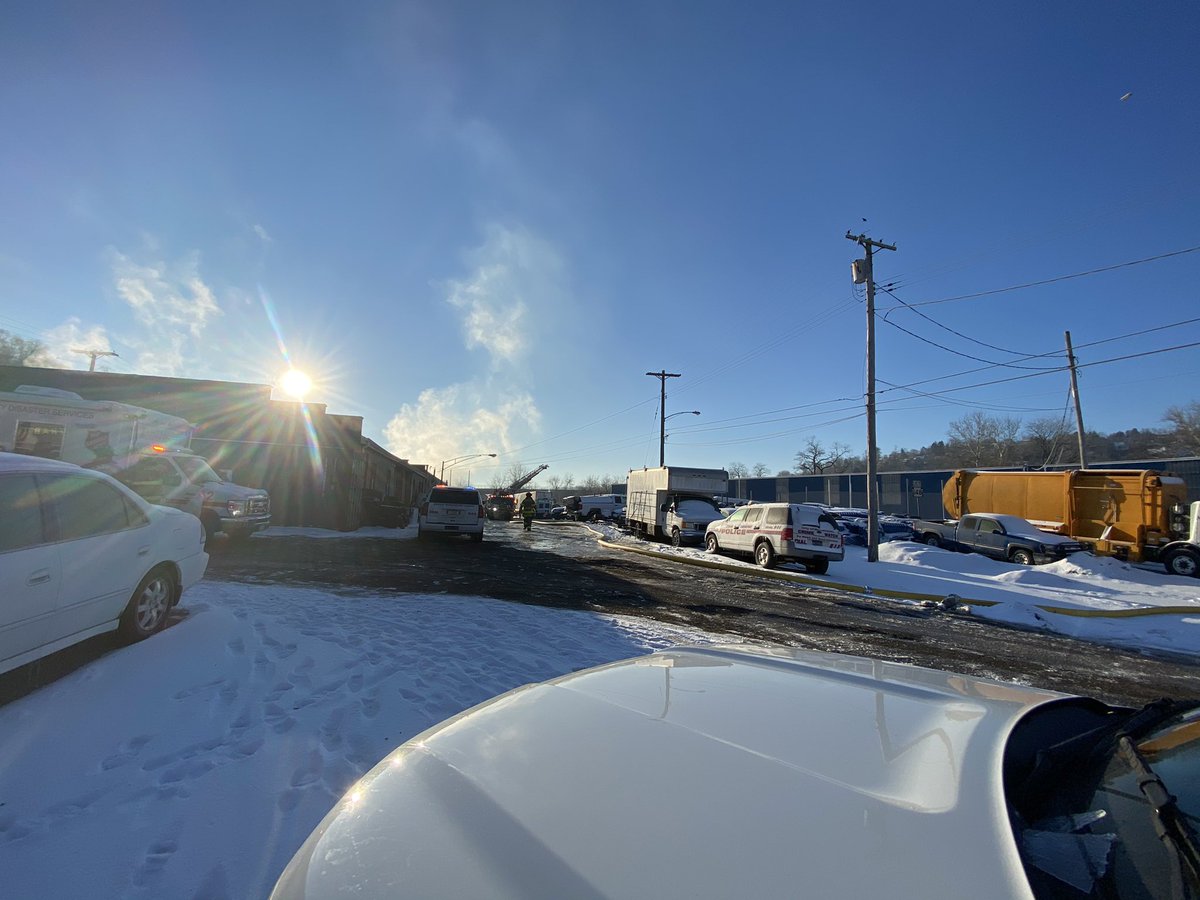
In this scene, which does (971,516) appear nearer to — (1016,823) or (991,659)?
(991,659)

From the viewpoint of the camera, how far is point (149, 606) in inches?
191

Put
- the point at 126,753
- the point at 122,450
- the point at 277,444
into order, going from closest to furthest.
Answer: the point at 126,753 → the point at 122,450 → the point at 277,444

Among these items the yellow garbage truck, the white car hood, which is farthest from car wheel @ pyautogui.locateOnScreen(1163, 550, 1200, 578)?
the white car hood

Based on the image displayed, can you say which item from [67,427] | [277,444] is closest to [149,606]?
[67,427]

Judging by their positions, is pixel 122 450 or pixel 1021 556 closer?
pixel 122 450

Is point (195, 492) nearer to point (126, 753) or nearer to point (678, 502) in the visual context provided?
point (126, 753)

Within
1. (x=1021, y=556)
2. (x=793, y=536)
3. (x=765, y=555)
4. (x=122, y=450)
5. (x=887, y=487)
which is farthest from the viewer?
(x=887, y=487)

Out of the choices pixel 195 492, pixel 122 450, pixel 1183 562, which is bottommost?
pixel 1183 562

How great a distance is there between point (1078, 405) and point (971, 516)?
12116mm

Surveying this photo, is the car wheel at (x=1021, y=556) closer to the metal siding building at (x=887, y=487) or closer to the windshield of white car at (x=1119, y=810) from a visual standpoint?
the windshield of white car at (x=1119, y=810)

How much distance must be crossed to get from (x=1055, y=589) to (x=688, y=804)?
15.1m

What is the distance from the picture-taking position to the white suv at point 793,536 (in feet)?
46.6

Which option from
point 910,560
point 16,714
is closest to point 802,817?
point 16,714

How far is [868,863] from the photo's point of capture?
1.08 metres
